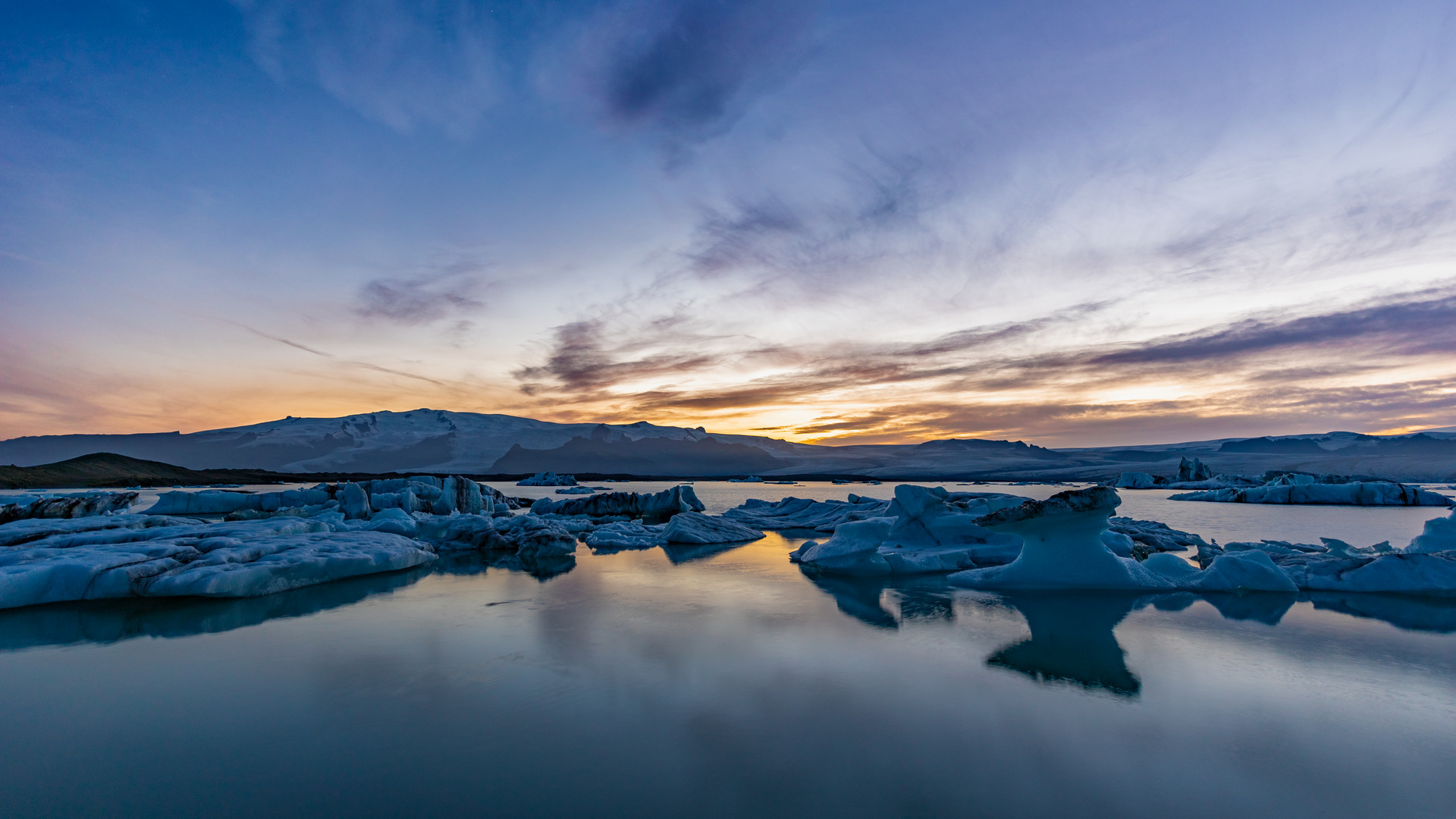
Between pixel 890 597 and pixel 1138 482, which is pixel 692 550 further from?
pixel 1138 482

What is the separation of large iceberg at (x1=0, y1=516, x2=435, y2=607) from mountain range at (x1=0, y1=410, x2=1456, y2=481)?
218ft

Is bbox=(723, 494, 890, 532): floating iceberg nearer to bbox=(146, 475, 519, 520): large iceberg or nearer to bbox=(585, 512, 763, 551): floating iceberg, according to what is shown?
bbox=(585, 512, 763, 551): floating iceberg

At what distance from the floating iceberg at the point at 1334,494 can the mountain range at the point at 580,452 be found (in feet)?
112

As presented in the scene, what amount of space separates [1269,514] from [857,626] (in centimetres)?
2388

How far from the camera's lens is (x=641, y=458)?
115438 millimetres

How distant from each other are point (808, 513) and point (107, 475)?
160 ft

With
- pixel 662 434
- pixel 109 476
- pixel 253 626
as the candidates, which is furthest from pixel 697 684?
pixel 662 434

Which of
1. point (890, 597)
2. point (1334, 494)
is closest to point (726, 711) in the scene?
point (890, 597)

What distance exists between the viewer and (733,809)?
2.66 m

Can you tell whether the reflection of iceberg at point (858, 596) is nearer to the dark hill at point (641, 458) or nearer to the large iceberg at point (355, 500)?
the large iceberg at point (355, 500)

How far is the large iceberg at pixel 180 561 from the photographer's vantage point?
7.01 m

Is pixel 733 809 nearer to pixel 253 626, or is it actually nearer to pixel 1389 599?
pixel 253 626

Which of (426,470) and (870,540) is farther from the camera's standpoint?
(426,470)

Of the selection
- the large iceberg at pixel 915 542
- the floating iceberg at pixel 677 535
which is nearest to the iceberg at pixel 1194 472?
the large iceberg at pixel 915 542
